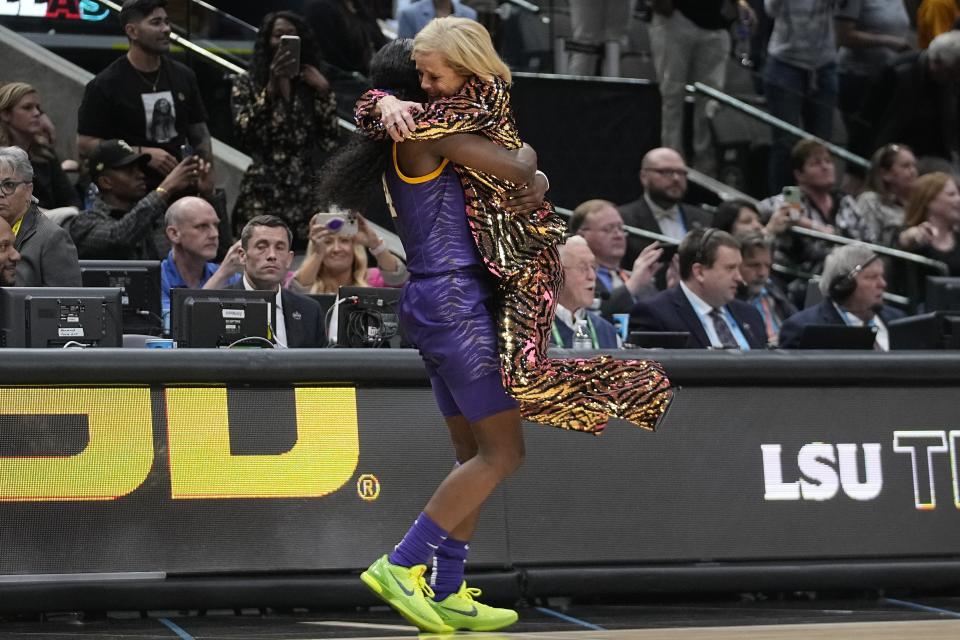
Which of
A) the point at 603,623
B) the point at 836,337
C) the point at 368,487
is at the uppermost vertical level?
the point at 836,337

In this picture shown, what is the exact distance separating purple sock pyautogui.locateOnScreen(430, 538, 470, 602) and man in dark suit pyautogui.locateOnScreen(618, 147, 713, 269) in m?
5.92

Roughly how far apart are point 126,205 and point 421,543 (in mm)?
4694

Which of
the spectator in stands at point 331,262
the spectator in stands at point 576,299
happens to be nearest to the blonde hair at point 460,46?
the spectator in stands at point 576,299

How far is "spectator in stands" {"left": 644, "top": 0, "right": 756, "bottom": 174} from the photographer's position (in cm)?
1290

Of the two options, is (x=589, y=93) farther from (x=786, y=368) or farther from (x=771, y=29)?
(x=786, y=368)

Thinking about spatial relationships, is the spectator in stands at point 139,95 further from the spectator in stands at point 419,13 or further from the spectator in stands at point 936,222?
the spectator in stands at point 936,222

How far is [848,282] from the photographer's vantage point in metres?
9.23

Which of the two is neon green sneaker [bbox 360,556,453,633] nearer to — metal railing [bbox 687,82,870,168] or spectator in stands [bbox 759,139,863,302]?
spectator in stands [bbox 759,139,863,302]

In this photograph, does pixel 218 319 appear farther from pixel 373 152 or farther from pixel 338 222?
pixel 338 222

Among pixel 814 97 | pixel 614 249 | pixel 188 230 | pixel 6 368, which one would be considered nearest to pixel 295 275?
pixel 188 230

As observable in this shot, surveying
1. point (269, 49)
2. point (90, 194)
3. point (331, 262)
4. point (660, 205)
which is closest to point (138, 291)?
point (331, 262)

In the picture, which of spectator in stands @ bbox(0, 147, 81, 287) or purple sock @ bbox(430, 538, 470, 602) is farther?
spectator in stands @ bbox(0, 147, 81, 287)

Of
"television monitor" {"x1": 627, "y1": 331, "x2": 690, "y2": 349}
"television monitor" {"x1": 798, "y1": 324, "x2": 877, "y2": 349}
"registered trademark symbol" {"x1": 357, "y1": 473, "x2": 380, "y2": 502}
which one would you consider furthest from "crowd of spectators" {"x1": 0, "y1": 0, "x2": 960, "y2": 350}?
"registered trademark symbol" {"x1": 357, "y1": 473, "x2": 380, "y2": 502}

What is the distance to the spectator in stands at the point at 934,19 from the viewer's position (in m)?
14.1
